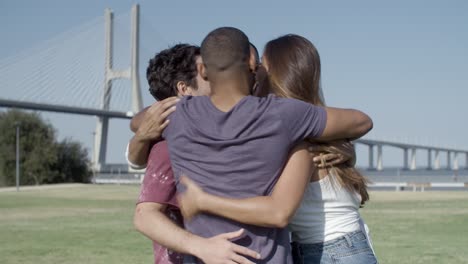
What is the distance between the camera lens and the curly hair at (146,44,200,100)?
2.43 meters

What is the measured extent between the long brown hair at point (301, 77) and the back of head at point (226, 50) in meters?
0.20

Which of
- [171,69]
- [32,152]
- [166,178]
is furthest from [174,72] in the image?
[32,152]

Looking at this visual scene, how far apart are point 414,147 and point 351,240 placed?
2810 inches

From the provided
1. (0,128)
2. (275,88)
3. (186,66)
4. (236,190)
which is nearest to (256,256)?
(236,190)

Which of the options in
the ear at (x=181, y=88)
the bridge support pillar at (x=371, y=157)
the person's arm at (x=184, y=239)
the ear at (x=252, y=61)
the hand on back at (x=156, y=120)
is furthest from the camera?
the bridge support pillar at (x=371, y=157)

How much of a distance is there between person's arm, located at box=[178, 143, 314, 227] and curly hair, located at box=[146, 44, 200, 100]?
1.78 feet

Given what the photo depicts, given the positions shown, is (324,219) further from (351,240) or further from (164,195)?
(164,195)

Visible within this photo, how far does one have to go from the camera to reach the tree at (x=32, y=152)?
48.0m

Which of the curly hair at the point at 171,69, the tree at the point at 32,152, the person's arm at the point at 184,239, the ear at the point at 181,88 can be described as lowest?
the tree at the point at 32,152

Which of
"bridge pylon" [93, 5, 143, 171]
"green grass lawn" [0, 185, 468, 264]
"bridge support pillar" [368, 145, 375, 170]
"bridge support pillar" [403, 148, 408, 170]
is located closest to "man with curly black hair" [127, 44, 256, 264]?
"green grass lawn" [0, 185, 468, 264]

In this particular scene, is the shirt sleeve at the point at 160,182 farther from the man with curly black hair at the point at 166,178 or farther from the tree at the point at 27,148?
the tree at the point at 27,148

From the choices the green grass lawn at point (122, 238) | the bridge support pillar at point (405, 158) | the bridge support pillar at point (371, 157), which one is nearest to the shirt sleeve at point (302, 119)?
the green grass lawn at point (122, 238)

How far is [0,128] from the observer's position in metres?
48.8

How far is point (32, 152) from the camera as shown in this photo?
48156mm
